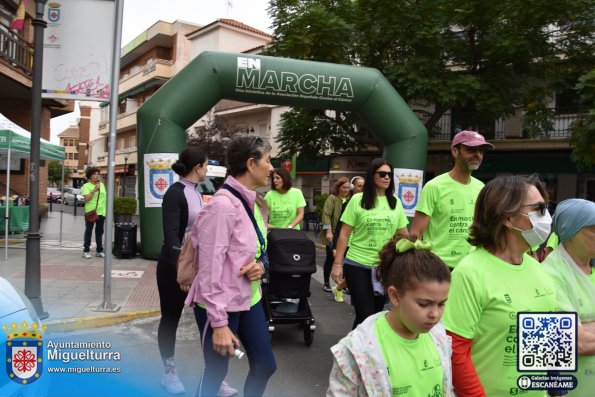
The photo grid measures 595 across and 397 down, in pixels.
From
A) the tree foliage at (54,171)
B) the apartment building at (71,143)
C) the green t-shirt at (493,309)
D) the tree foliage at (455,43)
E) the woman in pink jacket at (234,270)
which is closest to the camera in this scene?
the green t-shirt at (493,309)

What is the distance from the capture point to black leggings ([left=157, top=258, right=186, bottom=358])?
379cm

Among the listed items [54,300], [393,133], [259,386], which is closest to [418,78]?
[393,133]

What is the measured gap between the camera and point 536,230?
203cm

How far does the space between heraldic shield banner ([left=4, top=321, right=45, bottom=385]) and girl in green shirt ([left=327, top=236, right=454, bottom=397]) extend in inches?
65.6

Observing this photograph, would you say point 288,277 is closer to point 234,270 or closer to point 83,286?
point 234,270

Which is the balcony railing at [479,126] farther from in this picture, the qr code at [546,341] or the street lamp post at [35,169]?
the qr code at [546,341]

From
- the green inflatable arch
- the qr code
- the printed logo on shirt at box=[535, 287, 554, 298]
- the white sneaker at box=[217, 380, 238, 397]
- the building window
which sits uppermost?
the building window

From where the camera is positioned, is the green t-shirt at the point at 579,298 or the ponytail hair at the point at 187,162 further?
the ponytail hair at the point at 187,162

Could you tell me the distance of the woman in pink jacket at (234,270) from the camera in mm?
2691

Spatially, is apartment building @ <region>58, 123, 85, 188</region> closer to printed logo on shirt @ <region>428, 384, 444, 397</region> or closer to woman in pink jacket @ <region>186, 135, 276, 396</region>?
woman in pink jacket @ <region>186, 135, 276, 396</region>

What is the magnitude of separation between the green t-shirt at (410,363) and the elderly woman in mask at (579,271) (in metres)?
0.65

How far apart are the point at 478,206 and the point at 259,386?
1635 mm

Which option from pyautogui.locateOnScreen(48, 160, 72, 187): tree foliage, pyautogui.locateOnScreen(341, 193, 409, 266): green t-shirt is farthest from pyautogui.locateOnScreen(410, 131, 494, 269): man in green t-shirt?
pyautogui.locateOnScreen(48, 160, 72, 187): tree foliage

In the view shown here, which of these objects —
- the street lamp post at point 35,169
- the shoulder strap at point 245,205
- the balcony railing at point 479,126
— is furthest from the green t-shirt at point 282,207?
the balcony railing at point 479,126
